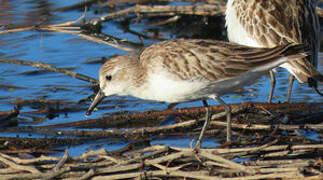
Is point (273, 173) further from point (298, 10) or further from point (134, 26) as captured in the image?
point (134, 26)

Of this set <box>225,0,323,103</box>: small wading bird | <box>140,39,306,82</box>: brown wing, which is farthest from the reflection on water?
<box>140,39,306,82</box>: brown wing

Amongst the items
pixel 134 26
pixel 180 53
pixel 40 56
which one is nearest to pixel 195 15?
pixel 134 26

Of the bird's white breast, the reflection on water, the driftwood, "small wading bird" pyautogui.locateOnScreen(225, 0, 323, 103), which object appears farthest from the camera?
the reflection on water

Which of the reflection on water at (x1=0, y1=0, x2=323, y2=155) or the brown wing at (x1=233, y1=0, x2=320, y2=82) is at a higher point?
the brown wing at (x1=233, y1=0, x2=320, y2=82)

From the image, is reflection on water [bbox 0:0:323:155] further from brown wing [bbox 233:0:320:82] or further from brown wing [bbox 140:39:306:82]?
brown wing [bbox 140:39:306:82]

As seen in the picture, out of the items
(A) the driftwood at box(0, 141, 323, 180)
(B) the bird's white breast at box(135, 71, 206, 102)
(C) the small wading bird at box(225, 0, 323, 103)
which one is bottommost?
(A) the driftwood at box(0, 141, 323, 180)

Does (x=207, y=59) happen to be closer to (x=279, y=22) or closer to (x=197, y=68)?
(x=197, y=68)

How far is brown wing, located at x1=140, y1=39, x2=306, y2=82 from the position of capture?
20.4 feet

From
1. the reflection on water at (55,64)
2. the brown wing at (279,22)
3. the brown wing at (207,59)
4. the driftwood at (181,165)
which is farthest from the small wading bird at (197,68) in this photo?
the reflection on water at (55,64)

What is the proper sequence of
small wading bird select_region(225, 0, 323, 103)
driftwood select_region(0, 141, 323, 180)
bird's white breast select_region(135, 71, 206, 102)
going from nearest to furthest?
driftwood select_region(0, 141, 323, 180) → bird's white breast select_region(135, 71, 206, 102) → small wading bird select_region(225, 0, 323, 103)

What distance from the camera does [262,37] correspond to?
25.5 ft

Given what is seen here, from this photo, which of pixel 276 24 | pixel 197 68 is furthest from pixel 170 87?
pixel 276 24

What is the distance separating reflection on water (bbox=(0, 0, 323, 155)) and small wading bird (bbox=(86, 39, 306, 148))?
1967mm

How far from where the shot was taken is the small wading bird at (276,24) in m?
7.65
